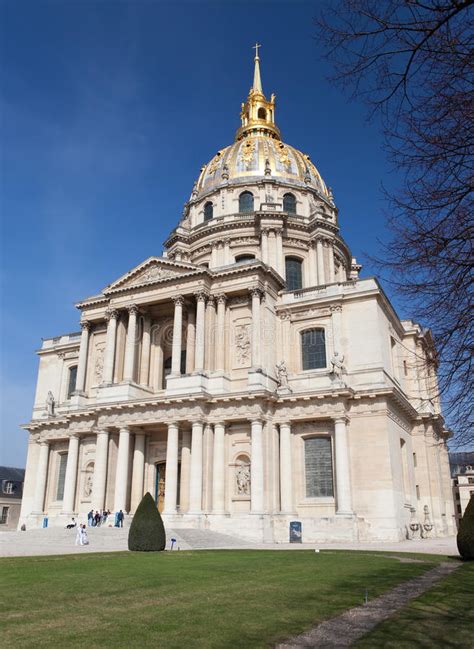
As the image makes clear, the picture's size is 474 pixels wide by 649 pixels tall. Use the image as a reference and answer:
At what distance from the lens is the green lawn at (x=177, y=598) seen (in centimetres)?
754

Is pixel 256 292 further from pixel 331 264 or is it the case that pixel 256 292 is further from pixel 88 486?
pixel 88 486

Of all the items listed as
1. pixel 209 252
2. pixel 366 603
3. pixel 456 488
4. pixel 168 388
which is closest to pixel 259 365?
pixel 168 388

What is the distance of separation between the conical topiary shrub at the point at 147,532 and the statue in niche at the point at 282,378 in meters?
12.9

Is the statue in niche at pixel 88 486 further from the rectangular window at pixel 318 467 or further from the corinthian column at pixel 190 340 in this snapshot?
the rectangular window at pixel 318 467

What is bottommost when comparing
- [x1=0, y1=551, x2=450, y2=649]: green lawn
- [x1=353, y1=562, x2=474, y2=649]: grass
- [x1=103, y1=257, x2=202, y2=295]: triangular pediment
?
[x1=353, y1=562, x2=474, y2=649]: grass

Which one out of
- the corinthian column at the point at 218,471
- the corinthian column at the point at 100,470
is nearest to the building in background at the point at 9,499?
the corinthian column at the point at 100,470

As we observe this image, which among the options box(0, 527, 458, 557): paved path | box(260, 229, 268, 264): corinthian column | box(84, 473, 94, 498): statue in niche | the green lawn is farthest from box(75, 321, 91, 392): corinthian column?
the green lawn

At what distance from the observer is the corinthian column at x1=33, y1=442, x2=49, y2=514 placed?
40.9 meters

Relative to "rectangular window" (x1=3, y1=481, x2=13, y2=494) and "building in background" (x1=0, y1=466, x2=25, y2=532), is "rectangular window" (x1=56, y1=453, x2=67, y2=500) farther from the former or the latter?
"rectangular window" (x1=3, y1=481, x2=13, y2=494)

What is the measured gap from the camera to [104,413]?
121 feet

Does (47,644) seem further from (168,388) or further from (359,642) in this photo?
(168,388)

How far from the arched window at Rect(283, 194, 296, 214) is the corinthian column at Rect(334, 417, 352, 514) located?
24.5 meters

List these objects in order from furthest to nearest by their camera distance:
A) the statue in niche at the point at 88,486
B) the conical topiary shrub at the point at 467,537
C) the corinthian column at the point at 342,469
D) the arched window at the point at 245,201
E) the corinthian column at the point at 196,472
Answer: the arched window at the point at 245,201 < the statue in niche at the point at 88,486 < the corinthian column at the point at 196,472 < the corinthian column at the point at 342,469 < the conical topiary shrub at the point at 467,537

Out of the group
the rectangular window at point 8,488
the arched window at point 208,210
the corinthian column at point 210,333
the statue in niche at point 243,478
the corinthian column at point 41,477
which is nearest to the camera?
the statue in niche at point 243,478
